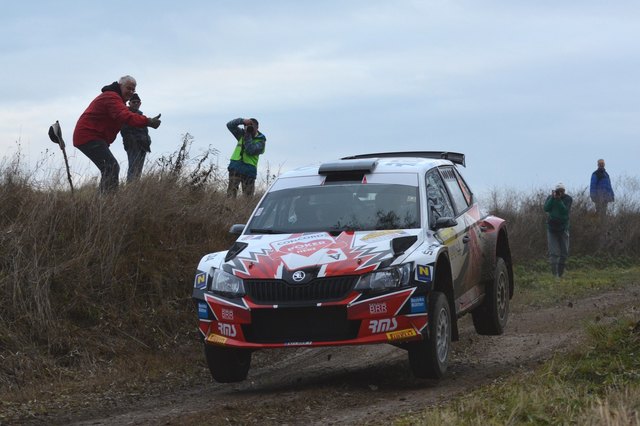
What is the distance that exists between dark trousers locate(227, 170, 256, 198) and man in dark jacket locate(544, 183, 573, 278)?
26.4ft

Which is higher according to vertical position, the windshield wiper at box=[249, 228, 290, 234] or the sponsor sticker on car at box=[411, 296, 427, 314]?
the windshield wiper at box=[249, 228, 290, 234]

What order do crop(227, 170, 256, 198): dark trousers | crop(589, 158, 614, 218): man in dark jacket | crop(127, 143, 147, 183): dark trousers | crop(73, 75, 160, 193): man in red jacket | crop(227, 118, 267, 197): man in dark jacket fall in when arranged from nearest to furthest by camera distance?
1. crop(73, 75, 160, 193): man in red jacket
2. crop(127, 143, 147, 183): dark trousers
3. crop(227, 170, 256, 198): dark trousers
4. crop(227, 118, 267, 197): man in dark jacket
5. crop(589, 158, 614, 218): man in dark jacket

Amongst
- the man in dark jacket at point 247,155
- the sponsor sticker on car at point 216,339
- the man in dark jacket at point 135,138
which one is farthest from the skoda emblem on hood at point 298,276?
the man in dark jacket at point 247,155

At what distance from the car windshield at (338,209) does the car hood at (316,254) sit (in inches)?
10.4

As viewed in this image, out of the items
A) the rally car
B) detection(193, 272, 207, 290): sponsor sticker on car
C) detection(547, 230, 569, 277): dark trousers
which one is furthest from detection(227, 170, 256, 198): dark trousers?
detection(547, 230, 569, 277): dark trousers

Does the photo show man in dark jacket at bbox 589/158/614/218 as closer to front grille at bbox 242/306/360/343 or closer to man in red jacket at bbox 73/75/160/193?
man in red jacket at bbox 73/75/160/193

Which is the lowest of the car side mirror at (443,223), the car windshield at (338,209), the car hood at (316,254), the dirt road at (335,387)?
the dirt road at (335,387)

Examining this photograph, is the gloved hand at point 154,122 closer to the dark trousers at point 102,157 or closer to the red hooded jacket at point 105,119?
the red hooded jacket at point 105,119

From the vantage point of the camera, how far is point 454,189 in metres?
11.9

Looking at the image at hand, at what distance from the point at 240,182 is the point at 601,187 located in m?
13.2

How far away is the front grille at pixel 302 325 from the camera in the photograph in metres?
8.93

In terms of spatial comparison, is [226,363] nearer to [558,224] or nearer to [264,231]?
[264,231]

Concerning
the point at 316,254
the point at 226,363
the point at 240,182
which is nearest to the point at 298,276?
the point at 316,254

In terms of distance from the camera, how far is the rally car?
8.95 meters
